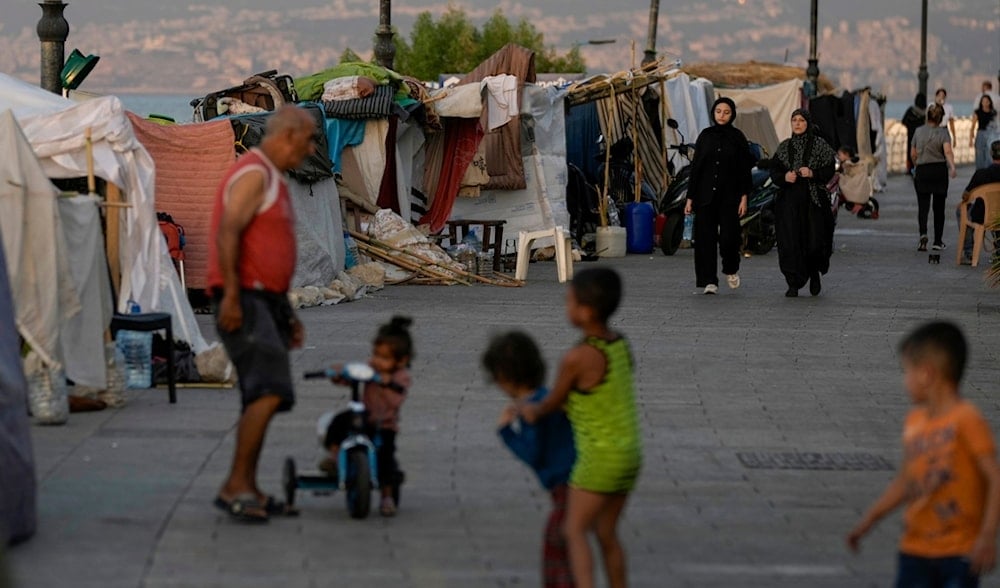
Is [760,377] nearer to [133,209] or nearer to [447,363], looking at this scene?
[447,363]

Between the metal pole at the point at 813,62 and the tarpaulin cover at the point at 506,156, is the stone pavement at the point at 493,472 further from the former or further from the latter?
the metal pole at the point at 813,62

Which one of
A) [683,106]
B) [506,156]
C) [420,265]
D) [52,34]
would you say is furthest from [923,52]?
[52,34]

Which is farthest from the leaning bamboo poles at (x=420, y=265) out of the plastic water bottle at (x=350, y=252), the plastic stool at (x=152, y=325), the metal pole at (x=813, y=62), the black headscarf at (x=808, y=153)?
the metal pole at (x=813, y=62)

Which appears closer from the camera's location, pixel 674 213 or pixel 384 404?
pixel 384 404

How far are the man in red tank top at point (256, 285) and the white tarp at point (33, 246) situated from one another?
250 centimetres

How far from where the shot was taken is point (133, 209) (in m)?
11.7

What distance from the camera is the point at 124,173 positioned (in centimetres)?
1155

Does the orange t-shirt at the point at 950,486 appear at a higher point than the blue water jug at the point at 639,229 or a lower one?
higher

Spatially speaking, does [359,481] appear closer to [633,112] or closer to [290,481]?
[290,481]

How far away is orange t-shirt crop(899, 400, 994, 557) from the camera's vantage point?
473 centimetres

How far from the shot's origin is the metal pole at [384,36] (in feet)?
82.6

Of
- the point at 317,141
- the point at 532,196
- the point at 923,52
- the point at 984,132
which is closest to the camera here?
the point at 317,141

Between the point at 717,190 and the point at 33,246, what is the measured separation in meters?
8.98

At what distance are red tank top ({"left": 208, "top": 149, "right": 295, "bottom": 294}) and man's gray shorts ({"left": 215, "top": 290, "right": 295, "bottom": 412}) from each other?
2.6 inches
